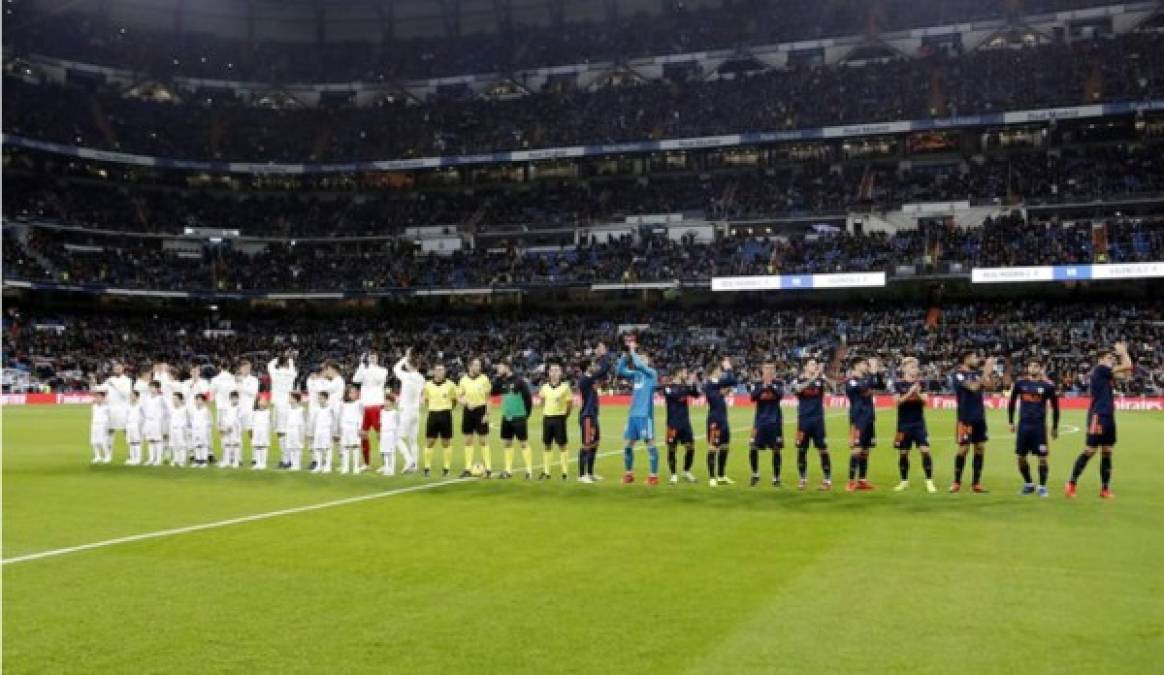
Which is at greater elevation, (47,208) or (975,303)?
(47,208)

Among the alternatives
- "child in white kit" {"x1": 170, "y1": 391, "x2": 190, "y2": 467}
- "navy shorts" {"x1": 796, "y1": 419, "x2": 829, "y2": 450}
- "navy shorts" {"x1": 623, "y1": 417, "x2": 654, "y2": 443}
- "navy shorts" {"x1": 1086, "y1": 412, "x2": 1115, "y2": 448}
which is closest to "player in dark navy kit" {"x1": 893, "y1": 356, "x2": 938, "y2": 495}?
"navy shorts" {"x1": 796, "y1": 419, "x2": 829, "y2": 450}

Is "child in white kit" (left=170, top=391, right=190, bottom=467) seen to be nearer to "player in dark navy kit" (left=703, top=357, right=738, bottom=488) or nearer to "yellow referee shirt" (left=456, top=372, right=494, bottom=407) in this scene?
"yellow referee shirt" (left=456, top=372, right=494, bottom=407)

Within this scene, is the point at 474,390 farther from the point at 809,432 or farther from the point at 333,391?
the point at 809,432

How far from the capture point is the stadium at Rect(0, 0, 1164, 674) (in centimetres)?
891

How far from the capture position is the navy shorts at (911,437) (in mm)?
16578

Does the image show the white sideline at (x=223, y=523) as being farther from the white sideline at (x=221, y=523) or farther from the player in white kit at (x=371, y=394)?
the player in white kit at (x=371, y=394)

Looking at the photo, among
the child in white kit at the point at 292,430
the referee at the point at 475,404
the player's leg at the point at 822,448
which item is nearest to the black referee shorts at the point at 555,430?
the referee at the point at 475,404

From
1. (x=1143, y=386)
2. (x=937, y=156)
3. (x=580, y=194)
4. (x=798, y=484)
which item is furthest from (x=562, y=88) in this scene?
(x=798, y=484)

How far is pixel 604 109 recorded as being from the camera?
74.8m

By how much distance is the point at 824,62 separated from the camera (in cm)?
7281

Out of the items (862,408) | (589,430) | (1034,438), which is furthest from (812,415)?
(589,430)

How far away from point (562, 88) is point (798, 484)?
65277 mm

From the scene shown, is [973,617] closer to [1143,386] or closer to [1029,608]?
[1029,608]

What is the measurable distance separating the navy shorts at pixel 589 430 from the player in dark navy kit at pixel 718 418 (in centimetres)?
206
